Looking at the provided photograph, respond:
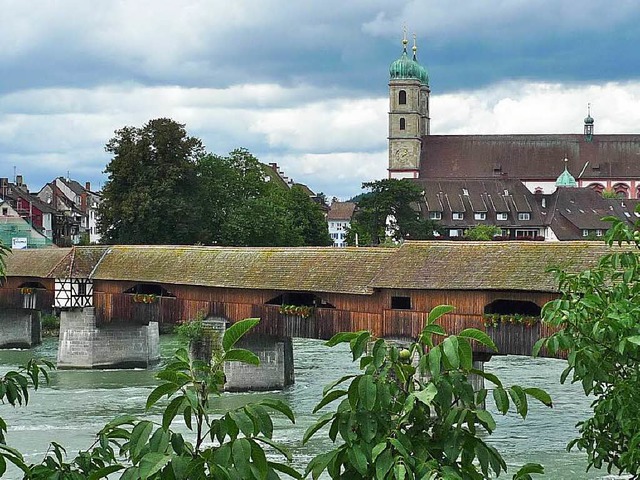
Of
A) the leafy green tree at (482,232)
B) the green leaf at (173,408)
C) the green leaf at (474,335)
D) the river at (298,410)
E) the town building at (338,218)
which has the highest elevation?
the town building at (338,218)

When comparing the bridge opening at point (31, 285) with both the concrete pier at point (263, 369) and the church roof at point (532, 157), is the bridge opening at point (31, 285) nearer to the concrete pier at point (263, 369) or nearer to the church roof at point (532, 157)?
the concrete pier at point (263, 369)

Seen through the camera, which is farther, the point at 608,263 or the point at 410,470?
the point at 608,263

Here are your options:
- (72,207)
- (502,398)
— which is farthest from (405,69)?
(502,398)

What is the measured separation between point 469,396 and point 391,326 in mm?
16761

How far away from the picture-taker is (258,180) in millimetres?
50750

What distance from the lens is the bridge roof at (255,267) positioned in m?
22.1

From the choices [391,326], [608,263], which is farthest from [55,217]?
[608,263]

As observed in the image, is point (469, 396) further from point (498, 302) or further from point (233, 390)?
point (233, 390)

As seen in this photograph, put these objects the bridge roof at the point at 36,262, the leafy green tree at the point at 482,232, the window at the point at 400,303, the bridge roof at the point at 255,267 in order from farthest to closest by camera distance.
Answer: the leafy green tree at the point at 482,232
the bridge roof at the point at 36,262
the bridge roof at the point at 255,267
the window at the point at 400,303

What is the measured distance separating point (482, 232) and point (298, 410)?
4170 cm

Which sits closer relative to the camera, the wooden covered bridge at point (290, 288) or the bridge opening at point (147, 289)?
the wooden covered bridge at point (290, 288)

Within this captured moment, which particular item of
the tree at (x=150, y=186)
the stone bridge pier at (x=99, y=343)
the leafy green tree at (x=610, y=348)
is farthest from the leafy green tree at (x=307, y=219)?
the leafy green tree at (x=610, y=348)

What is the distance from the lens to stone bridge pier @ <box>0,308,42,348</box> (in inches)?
1300

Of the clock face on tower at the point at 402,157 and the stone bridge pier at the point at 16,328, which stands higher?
the clock face on tower at the point at 402,157
